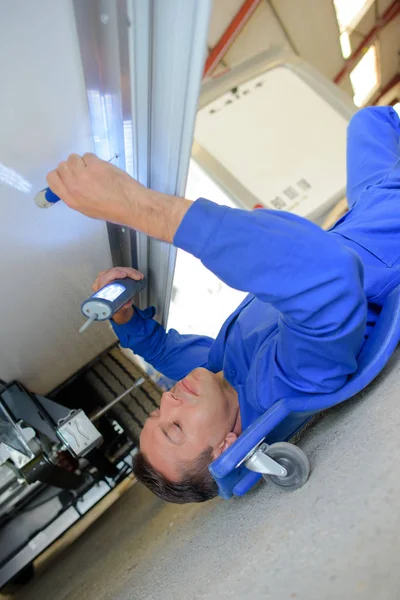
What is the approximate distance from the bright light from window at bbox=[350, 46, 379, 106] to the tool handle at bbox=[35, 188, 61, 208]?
2414mm

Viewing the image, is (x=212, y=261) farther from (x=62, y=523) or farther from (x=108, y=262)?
(x=62, y=523)

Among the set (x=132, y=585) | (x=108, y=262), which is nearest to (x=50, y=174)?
(x=108, y=262)

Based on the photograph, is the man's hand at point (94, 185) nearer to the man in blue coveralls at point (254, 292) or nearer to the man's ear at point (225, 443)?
the man in blue coveralls at point (254, 292)

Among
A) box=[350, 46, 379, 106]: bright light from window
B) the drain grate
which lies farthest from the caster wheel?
box=[350, 46, 379, 106]: bright light from window

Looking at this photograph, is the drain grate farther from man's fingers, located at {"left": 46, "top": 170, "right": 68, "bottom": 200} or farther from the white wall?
man's fingers, located at {"left": 46, "top": 170, "right": 68, "bottom": 200}

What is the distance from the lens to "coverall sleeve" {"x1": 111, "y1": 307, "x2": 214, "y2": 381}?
3.46ft

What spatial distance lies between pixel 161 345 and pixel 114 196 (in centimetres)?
55

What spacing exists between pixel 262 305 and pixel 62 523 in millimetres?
933

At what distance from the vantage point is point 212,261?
60cm

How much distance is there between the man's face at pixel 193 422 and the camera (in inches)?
35.4

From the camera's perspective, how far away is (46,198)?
0.66m

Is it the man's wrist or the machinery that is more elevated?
the man's wrist

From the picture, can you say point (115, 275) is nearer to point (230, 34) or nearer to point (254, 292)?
point (254, 292)

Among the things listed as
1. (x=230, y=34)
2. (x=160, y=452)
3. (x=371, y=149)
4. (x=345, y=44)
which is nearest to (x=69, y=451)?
(x=160, y=452)
